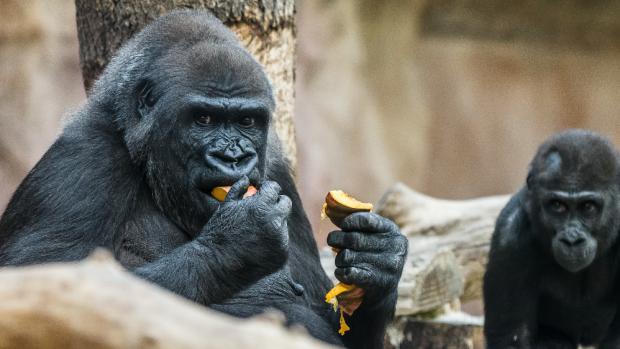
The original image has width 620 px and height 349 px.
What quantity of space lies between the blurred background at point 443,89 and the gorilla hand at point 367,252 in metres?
6.04

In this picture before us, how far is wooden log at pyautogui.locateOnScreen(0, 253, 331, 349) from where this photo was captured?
188 centimetres

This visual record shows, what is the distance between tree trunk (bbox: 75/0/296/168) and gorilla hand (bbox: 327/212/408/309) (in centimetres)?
146

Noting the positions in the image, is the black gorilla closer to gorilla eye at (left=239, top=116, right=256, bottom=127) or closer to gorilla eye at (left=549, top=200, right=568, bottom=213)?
gorilla eye at (left=239, top=116, right=256, bottom=127)

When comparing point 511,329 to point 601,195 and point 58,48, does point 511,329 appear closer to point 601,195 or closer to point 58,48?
point 601,195

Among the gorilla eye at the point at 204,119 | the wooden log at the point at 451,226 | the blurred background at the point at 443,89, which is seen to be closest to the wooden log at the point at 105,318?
the gorilla eye at the point at 204,119

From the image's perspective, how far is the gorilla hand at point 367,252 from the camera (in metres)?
3.57

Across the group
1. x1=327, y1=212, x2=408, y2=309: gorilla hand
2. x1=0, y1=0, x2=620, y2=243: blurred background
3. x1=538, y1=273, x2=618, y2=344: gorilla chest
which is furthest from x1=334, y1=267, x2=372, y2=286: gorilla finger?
x1=0, y1=0, x2=620, y2=243: blurred background

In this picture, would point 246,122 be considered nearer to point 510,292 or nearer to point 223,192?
point 223,192

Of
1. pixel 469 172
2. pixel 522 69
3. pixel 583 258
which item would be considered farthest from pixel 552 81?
pixel 583 258

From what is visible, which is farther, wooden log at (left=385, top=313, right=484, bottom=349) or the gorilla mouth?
wooden log at (left=385, top=313, right=484, bottom=349)

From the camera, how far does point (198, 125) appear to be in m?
3.72

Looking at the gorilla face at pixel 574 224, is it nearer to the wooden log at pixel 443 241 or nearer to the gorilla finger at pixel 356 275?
the wooden log at pixel 443 241

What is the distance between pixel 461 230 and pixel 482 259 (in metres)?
A: 0.22

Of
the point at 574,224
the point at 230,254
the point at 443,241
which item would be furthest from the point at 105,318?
the point at 443,241
